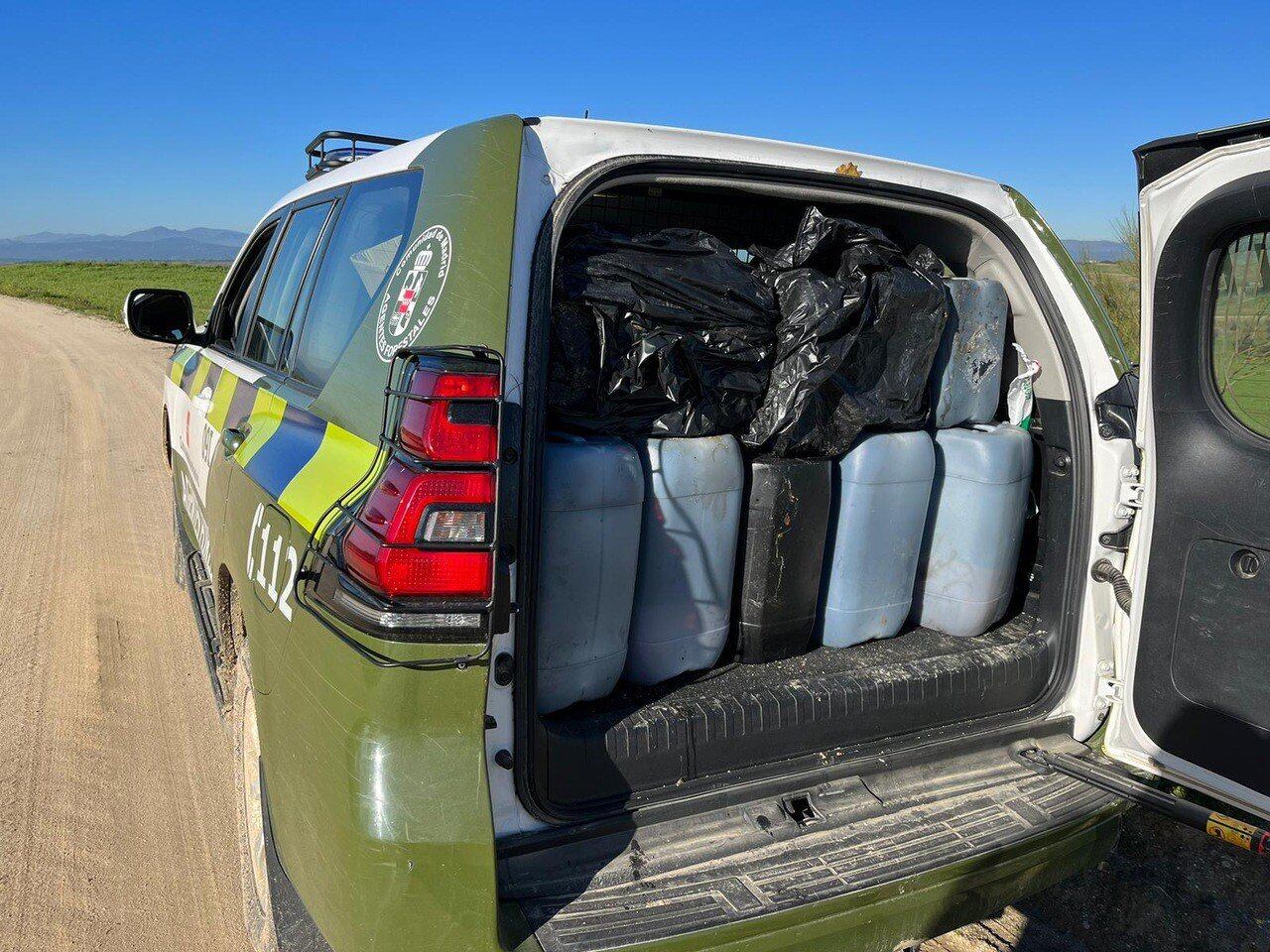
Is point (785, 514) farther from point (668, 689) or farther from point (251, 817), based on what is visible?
point (251, 817)

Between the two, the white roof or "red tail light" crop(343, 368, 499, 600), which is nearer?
"red tail light" crop(343, 368, 499, 600)

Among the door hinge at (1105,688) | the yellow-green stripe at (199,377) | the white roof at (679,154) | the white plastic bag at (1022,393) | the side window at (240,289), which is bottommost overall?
the door hinge at (1105,688)

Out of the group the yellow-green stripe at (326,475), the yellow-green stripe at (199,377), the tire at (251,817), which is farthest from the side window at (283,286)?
the tire at (251,817)

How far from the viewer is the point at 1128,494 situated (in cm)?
239

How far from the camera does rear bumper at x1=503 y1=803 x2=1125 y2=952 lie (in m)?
1.71

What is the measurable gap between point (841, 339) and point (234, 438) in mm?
1743

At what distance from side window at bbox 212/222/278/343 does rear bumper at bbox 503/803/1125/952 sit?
9.48 feet

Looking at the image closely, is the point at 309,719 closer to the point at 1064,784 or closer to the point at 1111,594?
the point at 1064,784

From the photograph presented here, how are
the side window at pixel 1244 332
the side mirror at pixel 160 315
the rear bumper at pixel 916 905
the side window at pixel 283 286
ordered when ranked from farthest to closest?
the side mirror at pixel 160 315 → the side window at pixel 283 286 → the side window at pixel 1244 332 → the rear bumper at pixel 916 905

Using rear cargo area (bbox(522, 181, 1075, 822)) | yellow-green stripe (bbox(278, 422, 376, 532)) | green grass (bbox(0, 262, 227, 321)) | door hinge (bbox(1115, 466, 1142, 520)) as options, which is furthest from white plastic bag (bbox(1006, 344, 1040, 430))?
green grass (bbox(0, 262, 227, 321))

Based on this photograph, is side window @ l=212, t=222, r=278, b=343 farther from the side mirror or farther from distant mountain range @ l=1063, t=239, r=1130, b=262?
distant mountain range @ l=1063, t=239, r=1130, b=262

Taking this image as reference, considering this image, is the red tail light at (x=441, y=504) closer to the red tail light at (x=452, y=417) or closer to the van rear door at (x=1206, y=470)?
the red tail light at (x=452, y=417)

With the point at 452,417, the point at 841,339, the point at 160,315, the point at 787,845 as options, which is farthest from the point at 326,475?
the point at 160,315

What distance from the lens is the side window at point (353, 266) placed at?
2.15 m
